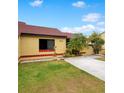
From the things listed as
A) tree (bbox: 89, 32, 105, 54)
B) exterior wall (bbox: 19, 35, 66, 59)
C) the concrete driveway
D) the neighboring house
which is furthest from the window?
tree (bbox: 89, 32, 105, 54)

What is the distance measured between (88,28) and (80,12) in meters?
2.01

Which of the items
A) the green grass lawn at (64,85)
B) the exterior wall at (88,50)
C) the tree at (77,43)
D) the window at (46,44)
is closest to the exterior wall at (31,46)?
the window at (46,44)

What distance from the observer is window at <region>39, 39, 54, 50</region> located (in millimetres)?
11267

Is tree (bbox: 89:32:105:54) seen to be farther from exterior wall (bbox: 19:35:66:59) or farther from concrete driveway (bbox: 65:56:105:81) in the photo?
concrete driveway (bbox: 65:56:105:81)

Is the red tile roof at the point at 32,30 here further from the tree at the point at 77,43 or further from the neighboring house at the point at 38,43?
the tree at the point at 77,43

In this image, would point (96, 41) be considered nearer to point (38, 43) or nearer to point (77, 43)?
point (77, 43)

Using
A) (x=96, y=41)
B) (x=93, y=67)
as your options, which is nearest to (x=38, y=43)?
(x=93, y=67)

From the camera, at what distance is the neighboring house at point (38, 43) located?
A: 394 inches

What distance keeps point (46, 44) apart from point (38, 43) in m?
0.89

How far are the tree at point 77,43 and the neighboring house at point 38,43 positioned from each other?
614mm
